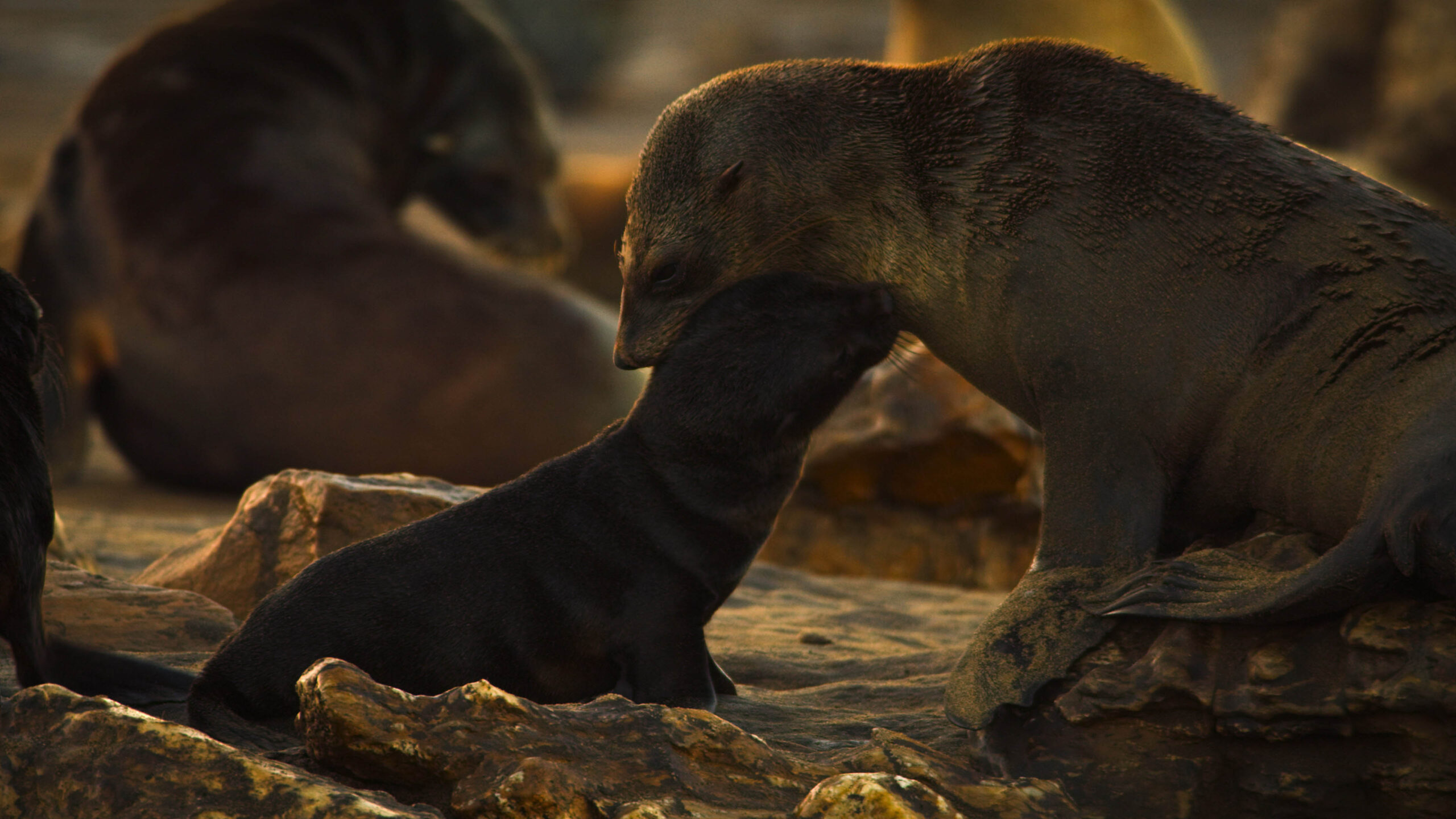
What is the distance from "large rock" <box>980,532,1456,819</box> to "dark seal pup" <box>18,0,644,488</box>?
3.72 m

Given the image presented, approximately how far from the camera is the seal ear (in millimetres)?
3039

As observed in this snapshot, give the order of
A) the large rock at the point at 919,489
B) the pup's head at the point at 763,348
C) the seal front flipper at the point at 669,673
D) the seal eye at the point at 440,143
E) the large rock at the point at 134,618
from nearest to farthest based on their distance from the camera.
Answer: the seal front flipper at the point at 669,673, the pup's head at the point at 763,348, the large rock at the point at 134,618, the large rock at the point at 919,489, the seal eye at the point at 440,143

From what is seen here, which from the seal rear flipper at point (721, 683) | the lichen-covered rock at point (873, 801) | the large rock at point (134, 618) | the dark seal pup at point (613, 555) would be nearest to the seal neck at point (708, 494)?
the dark seal pup at point (613, 555)

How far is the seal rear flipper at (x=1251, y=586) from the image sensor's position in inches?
98.3

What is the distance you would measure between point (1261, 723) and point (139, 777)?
5.86 feet

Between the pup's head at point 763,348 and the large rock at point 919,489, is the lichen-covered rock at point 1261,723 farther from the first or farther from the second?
the large rock at point 919,489

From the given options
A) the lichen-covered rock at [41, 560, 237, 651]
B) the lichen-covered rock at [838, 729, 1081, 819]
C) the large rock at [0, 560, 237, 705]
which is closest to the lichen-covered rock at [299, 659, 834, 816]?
the lichen-covered rock at [838, 729, 1081, 819]

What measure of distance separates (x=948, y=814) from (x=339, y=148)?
5.10 m

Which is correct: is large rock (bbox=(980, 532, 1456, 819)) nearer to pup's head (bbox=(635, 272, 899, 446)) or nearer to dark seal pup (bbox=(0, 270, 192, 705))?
pup's head (bbox=(635, 272, 899, 446))

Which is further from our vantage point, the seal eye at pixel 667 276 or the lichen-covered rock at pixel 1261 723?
the seal eye at pixel 667 276

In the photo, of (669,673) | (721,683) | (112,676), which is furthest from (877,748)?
(112,676)

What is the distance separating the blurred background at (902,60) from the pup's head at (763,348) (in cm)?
123

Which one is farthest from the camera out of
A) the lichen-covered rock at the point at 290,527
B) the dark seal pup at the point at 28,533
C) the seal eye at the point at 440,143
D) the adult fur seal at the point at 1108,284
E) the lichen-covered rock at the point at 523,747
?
the seal eye at the point at 440,143

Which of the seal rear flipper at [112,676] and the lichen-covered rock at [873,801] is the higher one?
the lichen-covered rock at [873,801]
